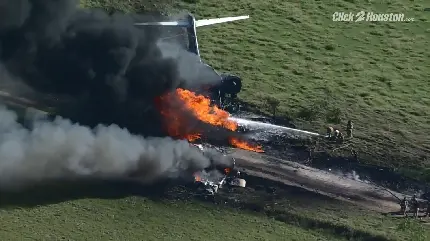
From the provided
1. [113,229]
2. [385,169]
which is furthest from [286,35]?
[113,229]

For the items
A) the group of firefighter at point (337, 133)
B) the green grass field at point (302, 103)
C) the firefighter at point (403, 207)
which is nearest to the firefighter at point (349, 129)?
the group of firefighter at point (337, 133)

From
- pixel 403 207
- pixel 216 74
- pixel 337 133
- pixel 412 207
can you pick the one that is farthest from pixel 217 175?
pixel 412 207

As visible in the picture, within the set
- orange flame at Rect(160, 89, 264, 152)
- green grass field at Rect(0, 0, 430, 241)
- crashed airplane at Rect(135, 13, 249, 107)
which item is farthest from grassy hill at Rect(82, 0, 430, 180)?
orange flame at Rect(160, 89, 264, 152)

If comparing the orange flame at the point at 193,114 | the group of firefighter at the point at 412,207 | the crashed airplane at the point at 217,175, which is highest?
the orange flame at the point at 193,114

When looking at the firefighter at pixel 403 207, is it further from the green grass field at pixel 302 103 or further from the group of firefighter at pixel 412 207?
the green grass field at pixel 302 103

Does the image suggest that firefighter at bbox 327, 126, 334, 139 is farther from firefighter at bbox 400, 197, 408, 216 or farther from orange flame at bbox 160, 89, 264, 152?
firefighter at bbox 400, 197, 408, 216

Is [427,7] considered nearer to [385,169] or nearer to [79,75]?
[385,169]

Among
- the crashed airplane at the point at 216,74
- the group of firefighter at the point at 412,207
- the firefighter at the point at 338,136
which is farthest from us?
the crashed airplane at the point at 216,74

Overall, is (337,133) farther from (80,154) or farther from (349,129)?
(80,154)
